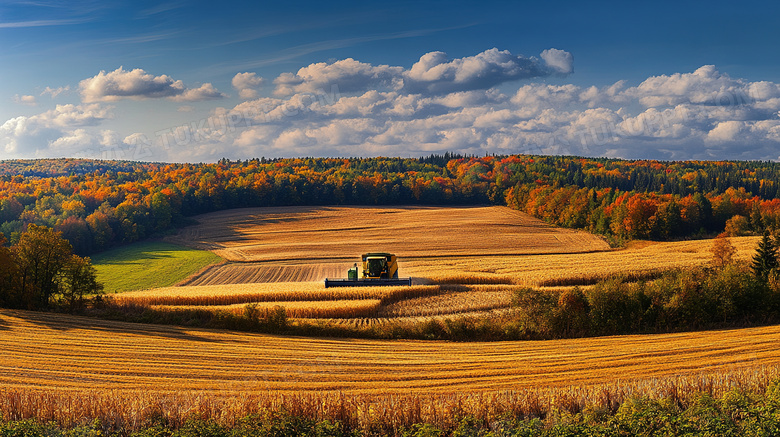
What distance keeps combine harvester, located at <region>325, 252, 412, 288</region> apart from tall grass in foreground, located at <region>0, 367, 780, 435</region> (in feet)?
88.6

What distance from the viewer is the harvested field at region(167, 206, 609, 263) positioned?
230 feet

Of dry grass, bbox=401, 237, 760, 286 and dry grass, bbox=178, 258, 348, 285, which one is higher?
dry grass, bbox=401, 237, 760, 286

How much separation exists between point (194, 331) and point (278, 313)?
14.6 feet

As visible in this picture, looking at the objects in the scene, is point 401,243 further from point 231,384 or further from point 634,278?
point 231,384

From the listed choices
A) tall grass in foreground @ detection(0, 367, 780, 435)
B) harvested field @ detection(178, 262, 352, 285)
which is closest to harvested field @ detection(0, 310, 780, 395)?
tall grass in foreground @ detection(0, 367, 780, 435)

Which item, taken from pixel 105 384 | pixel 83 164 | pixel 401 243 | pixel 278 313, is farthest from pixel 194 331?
pixel 83 164

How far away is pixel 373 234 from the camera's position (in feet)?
271

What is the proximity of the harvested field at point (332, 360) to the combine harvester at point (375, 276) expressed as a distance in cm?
1485

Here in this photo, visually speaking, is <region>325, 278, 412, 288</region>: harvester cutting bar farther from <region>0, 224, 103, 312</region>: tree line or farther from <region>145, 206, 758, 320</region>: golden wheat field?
<region>0, 224, 103, 312</region>: tree line

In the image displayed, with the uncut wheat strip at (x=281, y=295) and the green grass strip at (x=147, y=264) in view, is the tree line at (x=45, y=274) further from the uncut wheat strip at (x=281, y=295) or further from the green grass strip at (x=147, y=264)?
the green grass strip at (x=147, y=264)

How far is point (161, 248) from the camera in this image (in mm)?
77000

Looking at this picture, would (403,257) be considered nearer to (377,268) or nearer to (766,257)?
(377,268)

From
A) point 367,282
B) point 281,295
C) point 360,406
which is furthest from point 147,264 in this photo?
point 360,406

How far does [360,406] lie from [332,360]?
25.5ft
